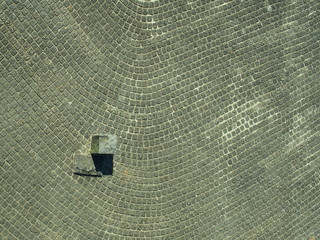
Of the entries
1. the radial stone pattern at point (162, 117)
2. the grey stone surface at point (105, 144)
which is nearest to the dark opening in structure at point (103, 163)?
the radial stone pattern at point (162, 117)

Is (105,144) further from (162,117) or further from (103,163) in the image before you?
(162,117)

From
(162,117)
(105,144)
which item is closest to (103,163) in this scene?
(105,144)

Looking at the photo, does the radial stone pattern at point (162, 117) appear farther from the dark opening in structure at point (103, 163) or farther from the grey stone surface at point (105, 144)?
the grey stone surface at point (105, 144)

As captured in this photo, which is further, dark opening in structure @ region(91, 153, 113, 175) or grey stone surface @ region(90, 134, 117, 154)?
dark opening in structure @ region(91, 153, 113, 175)

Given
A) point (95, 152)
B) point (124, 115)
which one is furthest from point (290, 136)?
point (95, 152)

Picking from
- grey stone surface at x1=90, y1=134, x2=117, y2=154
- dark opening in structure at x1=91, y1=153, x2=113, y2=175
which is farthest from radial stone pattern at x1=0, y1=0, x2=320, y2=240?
grey stone surface at x1=90, y1=134, x2=117, y2=154

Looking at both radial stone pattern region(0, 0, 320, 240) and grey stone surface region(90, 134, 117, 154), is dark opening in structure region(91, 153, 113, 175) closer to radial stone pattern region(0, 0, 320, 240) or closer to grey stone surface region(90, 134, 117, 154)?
radial stone pattern region(0, 0, 320, 240)
